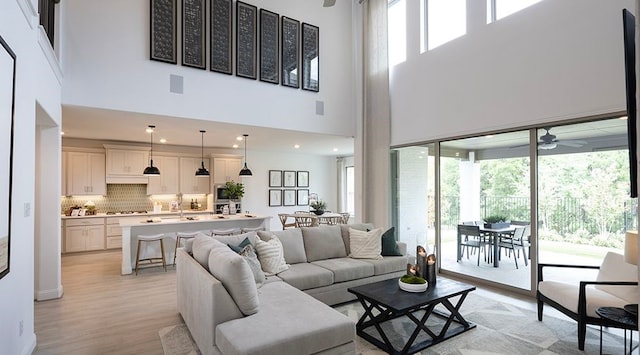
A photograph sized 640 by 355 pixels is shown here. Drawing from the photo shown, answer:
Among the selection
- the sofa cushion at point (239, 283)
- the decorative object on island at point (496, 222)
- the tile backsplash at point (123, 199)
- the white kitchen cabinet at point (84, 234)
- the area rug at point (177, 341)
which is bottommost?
the area rug at point (177, 341)

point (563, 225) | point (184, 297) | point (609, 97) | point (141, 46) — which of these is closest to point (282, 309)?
point (184, 297)

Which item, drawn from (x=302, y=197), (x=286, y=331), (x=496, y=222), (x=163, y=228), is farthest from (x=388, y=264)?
(x=302, y=197)

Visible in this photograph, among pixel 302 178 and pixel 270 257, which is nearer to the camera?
pixel 270 257

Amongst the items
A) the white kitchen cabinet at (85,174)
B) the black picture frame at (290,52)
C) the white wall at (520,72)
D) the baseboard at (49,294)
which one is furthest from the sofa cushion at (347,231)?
the white kitchen cabinet at (85,174)

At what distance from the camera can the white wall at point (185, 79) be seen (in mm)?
4668

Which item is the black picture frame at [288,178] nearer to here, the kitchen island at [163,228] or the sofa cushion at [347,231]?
the kitchen island at [163,228]

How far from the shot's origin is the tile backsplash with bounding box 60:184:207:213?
311 inches

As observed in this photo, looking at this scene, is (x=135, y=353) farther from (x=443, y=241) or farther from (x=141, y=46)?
(x=443, y=241)

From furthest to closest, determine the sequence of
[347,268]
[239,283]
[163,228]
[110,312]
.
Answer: [163,228] < [347,268] < [110,312] < [239,283]

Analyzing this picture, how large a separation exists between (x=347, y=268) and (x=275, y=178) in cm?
647

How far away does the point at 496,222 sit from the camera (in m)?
4.97

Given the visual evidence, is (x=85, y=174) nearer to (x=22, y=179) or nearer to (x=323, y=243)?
(x=22, y=179)

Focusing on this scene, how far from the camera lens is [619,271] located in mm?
3240

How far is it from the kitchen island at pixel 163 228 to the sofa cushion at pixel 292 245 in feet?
8.60
